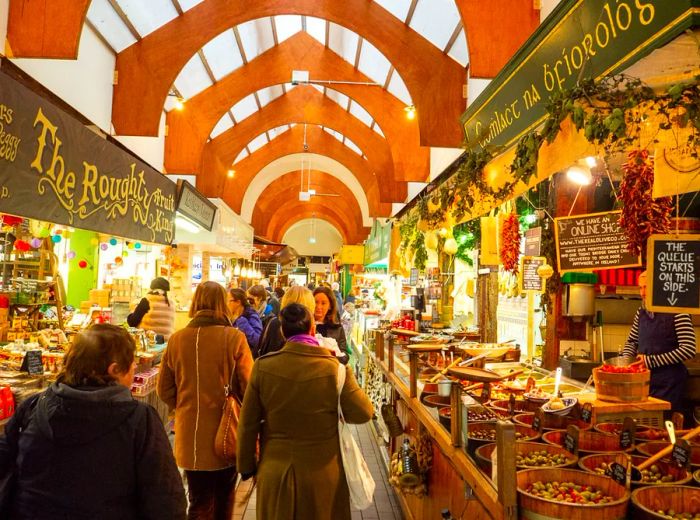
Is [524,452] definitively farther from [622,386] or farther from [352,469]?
[622,386]

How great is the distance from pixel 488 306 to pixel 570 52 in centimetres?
613

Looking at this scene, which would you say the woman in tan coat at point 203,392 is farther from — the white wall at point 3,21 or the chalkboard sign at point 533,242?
the chalkboard sign at point 533,242

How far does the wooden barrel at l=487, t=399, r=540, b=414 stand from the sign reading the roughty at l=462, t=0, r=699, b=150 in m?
2.02

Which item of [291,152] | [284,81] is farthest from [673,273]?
[291,152]

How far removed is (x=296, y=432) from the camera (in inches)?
112

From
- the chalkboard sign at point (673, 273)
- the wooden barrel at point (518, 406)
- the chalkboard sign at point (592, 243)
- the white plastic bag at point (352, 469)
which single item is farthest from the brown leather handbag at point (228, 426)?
the chalkboard sign at point (592, 243)

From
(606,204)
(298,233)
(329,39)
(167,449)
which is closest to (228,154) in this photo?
(329,39)

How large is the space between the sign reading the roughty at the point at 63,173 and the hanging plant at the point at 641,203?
4243mm

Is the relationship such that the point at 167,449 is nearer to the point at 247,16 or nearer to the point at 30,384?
the point at 30,384

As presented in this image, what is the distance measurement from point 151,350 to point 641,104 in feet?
18.3

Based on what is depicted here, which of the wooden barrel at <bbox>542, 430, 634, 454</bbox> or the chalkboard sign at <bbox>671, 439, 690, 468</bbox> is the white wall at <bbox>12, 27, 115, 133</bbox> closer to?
the wooden barrel at <bbox>542, 430, 634, 454</bbox>

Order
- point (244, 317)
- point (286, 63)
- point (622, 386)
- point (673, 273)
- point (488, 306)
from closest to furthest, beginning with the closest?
point (673, 273) < point (622, 386) < point (244, 317) < point (488, 306) < point (286, 63)

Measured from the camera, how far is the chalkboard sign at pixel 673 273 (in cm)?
347

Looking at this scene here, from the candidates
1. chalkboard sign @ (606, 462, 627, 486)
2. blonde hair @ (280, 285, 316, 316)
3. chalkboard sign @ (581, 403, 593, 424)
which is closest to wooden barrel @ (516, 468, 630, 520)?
chalkboard sign @ (606, 462, 627, 486)
